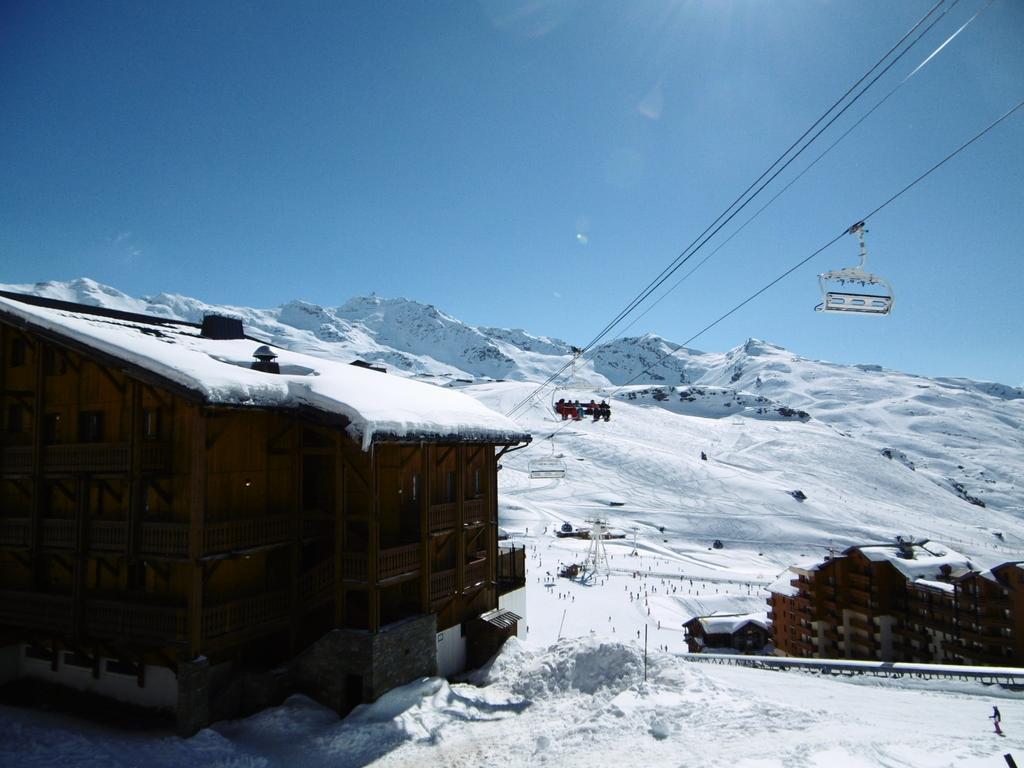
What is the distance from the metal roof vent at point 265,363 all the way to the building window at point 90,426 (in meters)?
4.03

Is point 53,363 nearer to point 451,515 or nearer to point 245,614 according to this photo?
point 245,614

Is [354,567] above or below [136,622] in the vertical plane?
above

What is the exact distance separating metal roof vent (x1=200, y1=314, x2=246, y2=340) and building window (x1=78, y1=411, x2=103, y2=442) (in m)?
4.90

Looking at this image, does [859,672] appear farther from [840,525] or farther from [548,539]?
[840,525]

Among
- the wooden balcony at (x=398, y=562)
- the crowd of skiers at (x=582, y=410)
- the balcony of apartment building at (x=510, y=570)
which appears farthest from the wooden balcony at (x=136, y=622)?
the crowd of skiers at (x=582, y=410)

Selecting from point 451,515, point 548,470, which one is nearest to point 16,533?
point 451,515

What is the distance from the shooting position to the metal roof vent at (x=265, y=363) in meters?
15.9

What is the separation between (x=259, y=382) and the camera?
14086 mm

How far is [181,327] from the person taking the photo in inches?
834

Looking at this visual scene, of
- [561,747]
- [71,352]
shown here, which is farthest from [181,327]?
[561,747]

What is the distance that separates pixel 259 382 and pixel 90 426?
528 cm

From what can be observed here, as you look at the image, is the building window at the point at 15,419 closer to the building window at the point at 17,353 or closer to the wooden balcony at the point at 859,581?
the building window at the point at 17,353

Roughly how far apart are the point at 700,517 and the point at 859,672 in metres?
68.9

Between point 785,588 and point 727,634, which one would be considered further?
point 785,588
